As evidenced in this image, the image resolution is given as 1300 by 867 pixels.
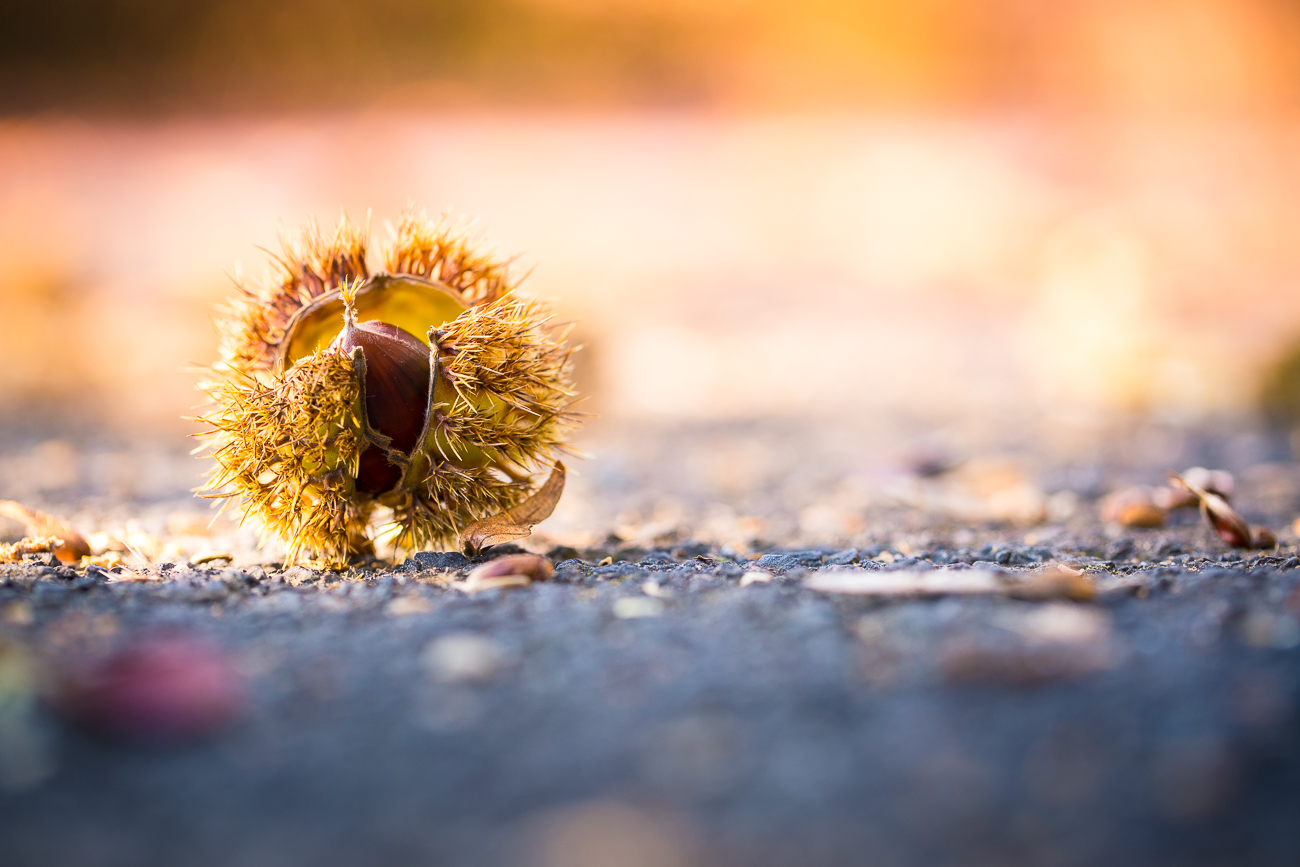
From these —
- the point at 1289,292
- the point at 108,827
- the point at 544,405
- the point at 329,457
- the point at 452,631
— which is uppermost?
the point at 1289,292

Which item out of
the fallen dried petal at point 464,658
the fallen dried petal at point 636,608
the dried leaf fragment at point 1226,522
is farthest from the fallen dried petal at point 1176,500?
the fallen dried petal at point 464,658

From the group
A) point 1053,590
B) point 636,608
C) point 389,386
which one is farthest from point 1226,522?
point 389,386

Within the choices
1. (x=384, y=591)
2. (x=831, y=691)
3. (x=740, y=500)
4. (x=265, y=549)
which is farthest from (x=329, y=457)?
(x=740, y=500)

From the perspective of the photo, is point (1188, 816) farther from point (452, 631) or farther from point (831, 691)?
point (452, 631)

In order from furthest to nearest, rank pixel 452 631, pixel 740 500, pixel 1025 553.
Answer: pixel 740 500 → pixel 1025 553 → pixel 452 631

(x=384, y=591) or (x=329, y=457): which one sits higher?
(x=329, y=457)

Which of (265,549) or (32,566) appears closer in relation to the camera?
(32,566)

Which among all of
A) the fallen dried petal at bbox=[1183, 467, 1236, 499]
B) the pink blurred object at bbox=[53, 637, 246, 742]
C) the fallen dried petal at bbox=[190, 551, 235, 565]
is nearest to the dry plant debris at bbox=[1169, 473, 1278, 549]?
the fallen dried petal at bbox=[1183, 467, 1236, 499]

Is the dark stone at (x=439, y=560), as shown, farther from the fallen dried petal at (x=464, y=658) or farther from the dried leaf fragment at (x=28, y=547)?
the dried leaf fragment at (x=28, y=547)

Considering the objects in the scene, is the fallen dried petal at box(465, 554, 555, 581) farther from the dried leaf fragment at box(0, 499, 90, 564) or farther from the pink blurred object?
the dried leaf fragment at box(0, 499, 90, 564)
